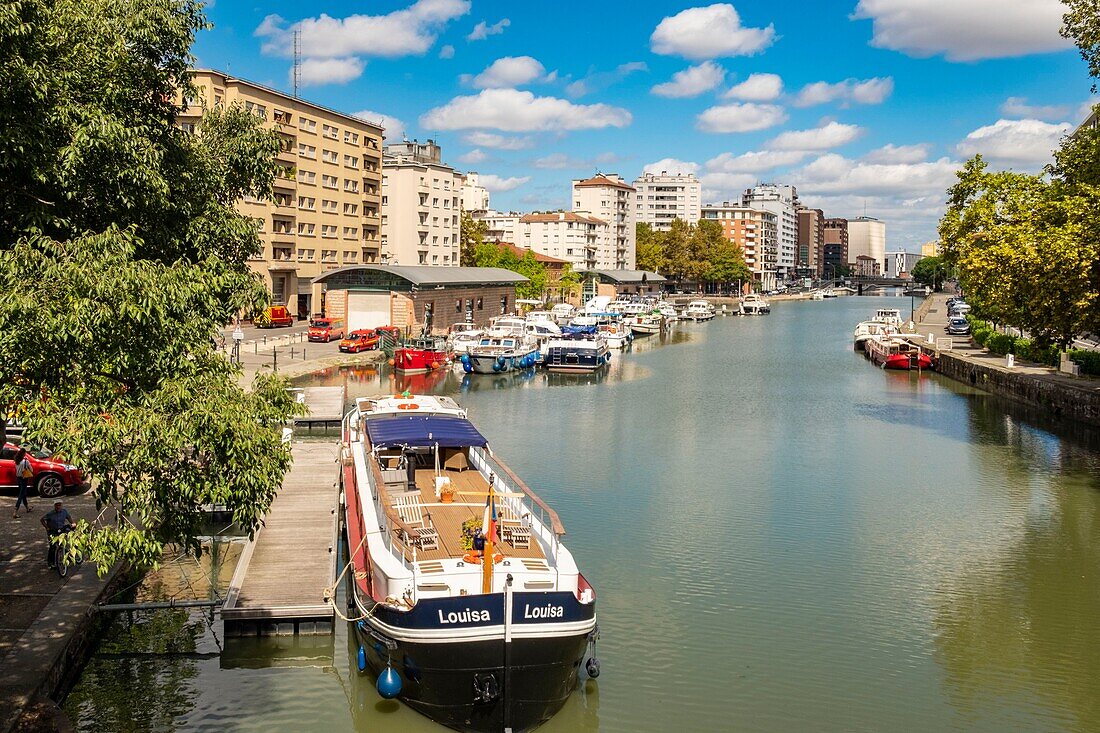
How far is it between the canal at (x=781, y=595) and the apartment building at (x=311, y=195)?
4327 centimetres

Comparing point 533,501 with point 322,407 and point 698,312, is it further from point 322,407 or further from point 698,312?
point 698,312

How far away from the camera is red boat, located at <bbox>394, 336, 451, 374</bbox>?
63.3m

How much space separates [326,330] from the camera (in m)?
71.6

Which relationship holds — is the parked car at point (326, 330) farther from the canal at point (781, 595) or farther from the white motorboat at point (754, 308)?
the white motorboat at point (754, 308)

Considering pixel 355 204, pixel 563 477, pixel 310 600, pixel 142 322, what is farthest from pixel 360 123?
pixel 142 322

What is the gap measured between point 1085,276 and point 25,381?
116ft

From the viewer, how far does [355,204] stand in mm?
94812

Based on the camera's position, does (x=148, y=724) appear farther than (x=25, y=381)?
Yes

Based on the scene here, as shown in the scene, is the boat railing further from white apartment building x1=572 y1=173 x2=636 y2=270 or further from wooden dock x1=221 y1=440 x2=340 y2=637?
white apartment building x1=572 y1=173 x2=636 y2=270

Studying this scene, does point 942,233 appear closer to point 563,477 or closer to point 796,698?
point 563,477

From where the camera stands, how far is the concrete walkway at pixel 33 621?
14.2 m

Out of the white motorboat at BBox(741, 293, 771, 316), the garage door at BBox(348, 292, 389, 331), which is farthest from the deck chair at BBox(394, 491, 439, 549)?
the white motorboat at BBox(741, 293, 771, 316)

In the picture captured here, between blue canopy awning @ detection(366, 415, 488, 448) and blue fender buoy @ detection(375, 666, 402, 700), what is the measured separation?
810 centimetres

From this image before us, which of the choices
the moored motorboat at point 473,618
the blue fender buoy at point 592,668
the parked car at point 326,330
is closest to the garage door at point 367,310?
the parked car at point 326,330
